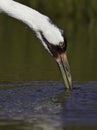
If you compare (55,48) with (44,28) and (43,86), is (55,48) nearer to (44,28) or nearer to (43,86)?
(44,28)

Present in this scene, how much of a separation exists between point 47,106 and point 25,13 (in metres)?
1.76

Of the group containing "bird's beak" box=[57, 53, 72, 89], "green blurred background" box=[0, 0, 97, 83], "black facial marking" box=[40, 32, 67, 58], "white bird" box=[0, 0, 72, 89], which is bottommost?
"green blurred background" box=[0, 0, 97, 83]

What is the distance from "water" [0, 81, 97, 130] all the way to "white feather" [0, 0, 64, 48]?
2.77 ft

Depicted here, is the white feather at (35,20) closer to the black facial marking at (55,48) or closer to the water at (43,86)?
the black facial marking at (55,48)

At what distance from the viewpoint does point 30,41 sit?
68.7 feet

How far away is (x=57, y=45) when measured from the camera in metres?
12.0

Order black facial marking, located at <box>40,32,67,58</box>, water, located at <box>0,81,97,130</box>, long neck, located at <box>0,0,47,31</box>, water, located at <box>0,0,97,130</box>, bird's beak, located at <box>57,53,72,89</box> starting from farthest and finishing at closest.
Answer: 1. bird's beak, located at <box>57,53,72,89</box>
2. black facial marking, located at <box>40,32,67,58</box>
3. long neck, located at <box>0,0,47,31</box>
4. water, located at <box>0,0,97,130</box>
5. water, located at <box>0,81,97,130</box>

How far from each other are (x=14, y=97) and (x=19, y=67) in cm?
388

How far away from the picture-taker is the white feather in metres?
11.9

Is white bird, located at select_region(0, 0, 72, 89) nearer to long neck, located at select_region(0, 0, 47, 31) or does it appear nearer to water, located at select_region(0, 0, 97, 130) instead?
long neck, located at select_region(0, 0, 47, 31)

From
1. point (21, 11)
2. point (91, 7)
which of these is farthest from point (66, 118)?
point (91, 7)

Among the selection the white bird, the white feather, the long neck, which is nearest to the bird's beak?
the white bird

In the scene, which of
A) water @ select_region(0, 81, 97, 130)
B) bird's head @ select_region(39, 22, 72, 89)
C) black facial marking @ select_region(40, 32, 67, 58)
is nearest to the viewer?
water @ select_region(0, 81, 97, 130)

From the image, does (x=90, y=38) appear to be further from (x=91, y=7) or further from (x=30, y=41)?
(x=91, y=7)
